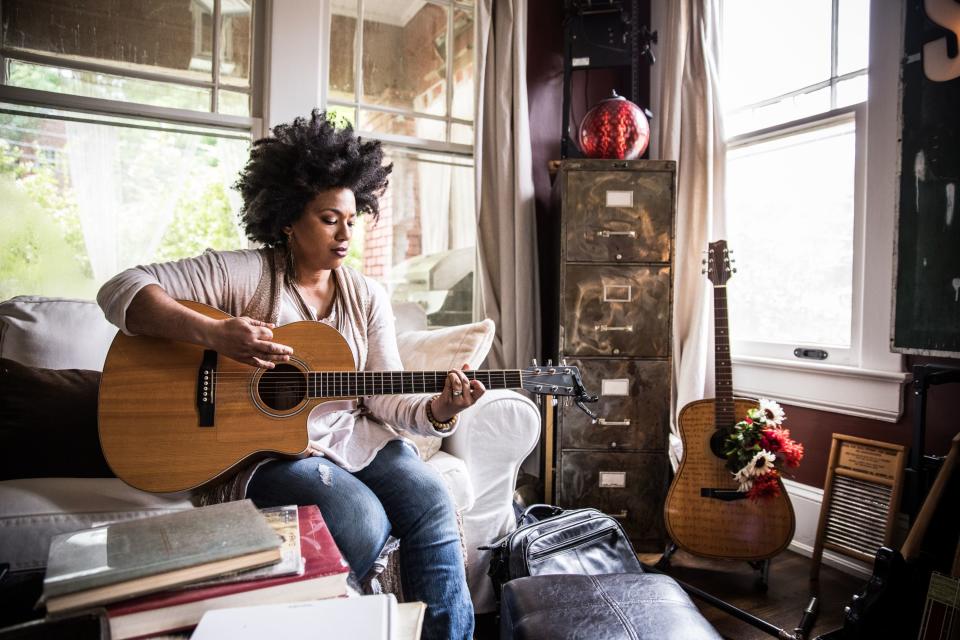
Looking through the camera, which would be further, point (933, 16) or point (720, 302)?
point (720, 302)

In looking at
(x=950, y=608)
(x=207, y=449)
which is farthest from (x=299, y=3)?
(x=950, y=608)

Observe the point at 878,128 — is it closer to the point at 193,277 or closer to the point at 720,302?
the point at 720,302

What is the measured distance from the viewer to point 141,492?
1323mm

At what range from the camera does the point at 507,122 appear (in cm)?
262

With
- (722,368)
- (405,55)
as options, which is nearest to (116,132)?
(405,55)

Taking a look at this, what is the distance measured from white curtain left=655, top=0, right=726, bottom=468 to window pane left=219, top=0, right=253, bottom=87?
185 centimetres

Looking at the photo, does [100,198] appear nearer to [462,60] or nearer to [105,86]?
[105,86]

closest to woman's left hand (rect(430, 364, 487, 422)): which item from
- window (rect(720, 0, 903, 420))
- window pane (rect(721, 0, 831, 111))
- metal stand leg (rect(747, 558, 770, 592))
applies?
metal stand leg (rect(747, 558, 770, 592))

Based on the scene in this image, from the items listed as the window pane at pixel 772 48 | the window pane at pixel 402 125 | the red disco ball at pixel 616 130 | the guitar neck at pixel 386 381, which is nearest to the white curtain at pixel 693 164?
the window pane at pixel 772 48

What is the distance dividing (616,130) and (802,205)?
876 millimetres

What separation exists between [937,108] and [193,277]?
7.40ft

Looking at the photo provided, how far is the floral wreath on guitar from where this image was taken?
181 cm

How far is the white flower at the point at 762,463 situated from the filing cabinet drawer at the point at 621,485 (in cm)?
42

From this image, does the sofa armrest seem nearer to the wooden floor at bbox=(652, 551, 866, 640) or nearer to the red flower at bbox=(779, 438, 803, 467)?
the wooden floor at bbox=(652, 551, 866, 640)
